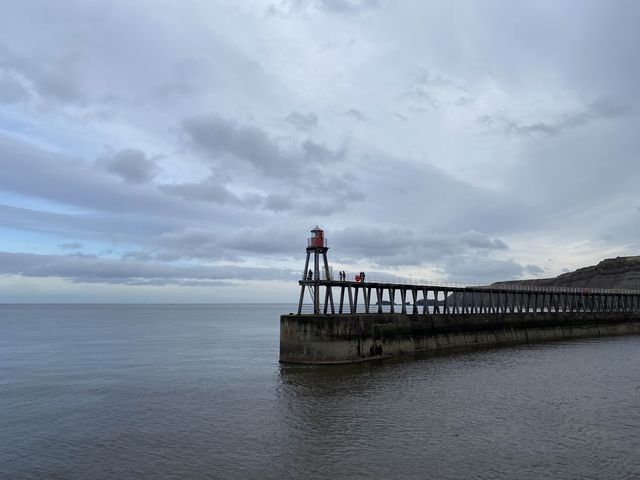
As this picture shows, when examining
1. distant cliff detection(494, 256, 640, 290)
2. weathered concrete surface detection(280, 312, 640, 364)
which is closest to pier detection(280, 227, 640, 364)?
weathered concrete surface detection(280, 312, 640, 364)

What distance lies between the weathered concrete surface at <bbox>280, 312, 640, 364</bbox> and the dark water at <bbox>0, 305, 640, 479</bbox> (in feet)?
6.13

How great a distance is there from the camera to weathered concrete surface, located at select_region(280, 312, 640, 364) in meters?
39.5

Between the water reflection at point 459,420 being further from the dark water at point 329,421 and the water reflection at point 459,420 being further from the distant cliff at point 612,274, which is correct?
the distant cliff at point 612,274

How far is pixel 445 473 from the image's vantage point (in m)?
16.9

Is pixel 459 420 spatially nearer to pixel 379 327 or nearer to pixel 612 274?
pixel 379 327

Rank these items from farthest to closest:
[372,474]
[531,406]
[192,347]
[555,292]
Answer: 1. [555,292]
2. [192,347]
3. [531,406]
4. [372,474]

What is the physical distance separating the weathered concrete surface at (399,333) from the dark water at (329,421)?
187 centimetres

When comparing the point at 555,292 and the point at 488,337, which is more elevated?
the point at 555,292

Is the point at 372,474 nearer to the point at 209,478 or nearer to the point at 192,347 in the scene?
the point at 209,478

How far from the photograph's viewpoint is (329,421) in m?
23.7

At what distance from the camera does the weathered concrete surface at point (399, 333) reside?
3947cm

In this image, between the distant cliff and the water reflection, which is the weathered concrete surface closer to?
the water reflection

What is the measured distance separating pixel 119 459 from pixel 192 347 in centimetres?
4622

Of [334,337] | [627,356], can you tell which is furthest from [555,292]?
[334,337]
